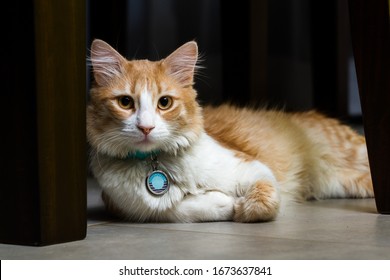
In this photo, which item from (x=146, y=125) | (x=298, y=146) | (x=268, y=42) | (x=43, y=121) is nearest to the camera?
(x=43, y=121)

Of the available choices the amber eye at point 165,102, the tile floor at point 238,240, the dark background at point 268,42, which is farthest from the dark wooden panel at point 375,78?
the dark background at point 268,42

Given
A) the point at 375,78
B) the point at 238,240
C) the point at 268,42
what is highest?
the point at 268,42

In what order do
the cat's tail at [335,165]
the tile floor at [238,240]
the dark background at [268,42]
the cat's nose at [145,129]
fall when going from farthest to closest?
1. the dark background at [268,42]
2. the cat's tail at [335,165]
3. the cat's nose at [145,129]
4. the tile floor at [238,240]

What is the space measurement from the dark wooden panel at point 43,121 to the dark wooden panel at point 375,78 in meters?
0.70

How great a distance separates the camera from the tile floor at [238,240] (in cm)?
125

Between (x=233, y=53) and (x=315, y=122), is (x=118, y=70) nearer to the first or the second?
(x=315, y=122)

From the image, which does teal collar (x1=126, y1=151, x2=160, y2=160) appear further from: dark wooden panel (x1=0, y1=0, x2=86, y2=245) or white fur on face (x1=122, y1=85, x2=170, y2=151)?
dark wooden panel (x1=0, y1=0, x2=86, y2=245)

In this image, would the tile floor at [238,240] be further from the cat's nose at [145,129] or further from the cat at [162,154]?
the cat's nose at [145,129]

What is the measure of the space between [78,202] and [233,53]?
154 cm

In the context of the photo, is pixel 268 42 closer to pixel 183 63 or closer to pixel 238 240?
pixel 183 63

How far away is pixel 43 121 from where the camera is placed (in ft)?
4.31

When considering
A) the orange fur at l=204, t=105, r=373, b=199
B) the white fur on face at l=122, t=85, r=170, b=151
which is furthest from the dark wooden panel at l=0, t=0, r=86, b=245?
the orange fur at l=204, t=105, r=373, b=199

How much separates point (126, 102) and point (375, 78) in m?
0.62

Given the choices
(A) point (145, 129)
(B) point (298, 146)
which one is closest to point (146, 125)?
(A) point (145, 129)
